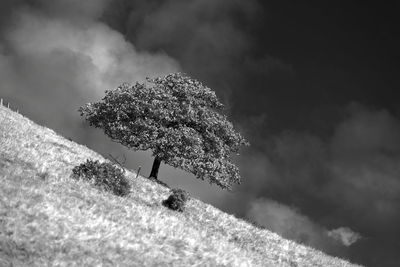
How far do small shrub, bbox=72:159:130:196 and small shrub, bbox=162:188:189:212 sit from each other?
480 centimetres

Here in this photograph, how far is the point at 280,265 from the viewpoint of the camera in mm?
26094

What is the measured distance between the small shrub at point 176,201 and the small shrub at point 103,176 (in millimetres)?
4800

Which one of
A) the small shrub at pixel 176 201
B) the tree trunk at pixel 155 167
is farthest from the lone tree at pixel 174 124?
the small shrub at pixel 176 201

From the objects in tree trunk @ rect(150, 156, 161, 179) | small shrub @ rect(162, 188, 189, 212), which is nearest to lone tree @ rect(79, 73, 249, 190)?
tree trunk @ rect(150, 156, 161, 179)

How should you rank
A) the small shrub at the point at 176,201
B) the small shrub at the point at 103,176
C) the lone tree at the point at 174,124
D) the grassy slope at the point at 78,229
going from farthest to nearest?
the lone tree at the point at 174,124 → the small shrub at the point at 176,201 → the small shrub at the point at 103,176 → the grassy slope at the point at 78,229

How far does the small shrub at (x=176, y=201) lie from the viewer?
34344 mm

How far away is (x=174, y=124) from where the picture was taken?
164 feet

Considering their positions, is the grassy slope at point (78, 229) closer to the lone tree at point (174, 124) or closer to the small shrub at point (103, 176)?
the small shrub at point (103, 176)

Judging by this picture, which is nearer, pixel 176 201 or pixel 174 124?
pixel 176 201

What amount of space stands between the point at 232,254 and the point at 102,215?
6014 mm

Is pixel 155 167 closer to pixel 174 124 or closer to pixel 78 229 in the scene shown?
pixel 174 124

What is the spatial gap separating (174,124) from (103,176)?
70.0ft

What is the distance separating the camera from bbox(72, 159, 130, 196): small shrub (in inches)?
1124

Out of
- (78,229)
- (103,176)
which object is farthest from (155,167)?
(78,229)
